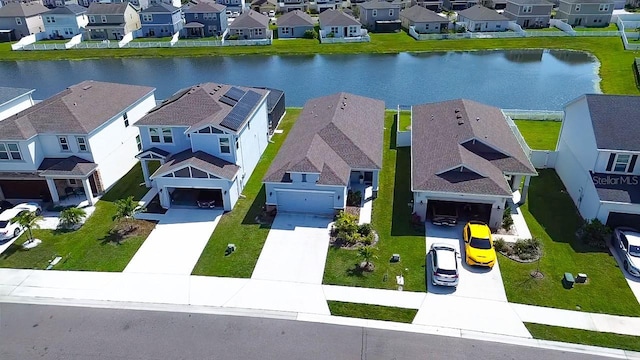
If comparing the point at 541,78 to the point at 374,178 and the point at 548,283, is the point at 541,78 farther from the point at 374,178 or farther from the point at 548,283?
the point at 548,283

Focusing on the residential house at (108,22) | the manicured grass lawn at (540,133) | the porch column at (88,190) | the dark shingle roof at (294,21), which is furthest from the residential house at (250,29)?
the porch column at (88,190)

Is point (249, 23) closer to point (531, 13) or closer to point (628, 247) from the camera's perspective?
point (531, 13)

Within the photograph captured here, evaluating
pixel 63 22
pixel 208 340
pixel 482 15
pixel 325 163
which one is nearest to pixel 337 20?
pixel 482 15

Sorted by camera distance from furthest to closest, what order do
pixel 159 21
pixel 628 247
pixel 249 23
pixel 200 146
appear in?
pixel 159 21 → pixel 249 23 → pixel 200 146 → pixel 628 247

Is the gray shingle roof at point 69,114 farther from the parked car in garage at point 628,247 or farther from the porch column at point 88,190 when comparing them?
the parked car in garage at point 628,247

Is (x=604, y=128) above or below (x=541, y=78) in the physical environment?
above

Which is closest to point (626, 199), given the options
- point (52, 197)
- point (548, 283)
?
point (548, 283)

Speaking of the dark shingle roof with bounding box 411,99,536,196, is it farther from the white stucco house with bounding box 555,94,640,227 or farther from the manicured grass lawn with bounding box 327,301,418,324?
the manicured grass lawn with bounding box 327,301,418,324
